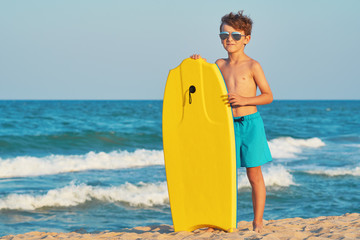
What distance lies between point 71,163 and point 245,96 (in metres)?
8.02

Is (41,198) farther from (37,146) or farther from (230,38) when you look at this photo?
(37,146)

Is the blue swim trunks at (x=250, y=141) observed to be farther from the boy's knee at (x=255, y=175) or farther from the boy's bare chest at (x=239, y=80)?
the boy's bare chest at (x=239, y=80)

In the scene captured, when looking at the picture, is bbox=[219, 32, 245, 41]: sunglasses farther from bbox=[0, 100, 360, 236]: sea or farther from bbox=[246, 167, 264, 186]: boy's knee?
bbox=[0, 100, 360, 236]: sea

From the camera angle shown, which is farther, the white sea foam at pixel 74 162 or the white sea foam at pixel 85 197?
the white sea foam at pixel 74 162

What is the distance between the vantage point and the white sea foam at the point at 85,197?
6.34 m

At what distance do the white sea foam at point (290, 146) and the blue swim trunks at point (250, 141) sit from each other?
9463 millimetres

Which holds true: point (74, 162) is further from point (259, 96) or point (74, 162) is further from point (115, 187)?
point (259, 96)

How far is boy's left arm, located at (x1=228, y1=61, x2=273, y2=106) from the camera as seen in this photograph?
3324mm

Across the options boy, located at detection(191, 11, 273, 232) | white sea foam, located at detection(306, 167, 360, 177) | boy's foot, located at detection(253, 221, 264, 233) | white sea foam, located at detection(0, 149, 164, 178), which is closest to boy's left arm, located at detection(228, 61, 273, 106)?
boy, located at detection(191, 11, 273, 232)

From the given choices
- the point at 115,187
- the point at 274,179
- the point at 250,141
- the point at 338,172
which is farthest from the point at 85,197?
the point at 338,172

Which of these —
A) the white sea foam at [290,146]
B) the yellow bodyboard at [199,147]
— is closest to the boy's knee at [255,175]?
the yellow bodyboard at [199,147]

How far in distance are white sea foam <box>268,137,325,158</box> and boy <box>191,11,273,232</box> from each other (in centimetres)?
944

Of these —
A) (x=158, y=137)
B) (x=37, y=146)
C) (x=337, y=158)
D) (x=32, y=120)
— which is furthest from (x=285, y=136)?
(x=32, y=120)

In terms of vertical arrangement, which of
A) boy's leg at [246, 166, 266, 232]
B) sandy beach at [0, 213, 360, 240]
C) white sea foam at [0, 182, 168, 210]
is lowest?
white sea foam at [0, 182, 168, 210]
